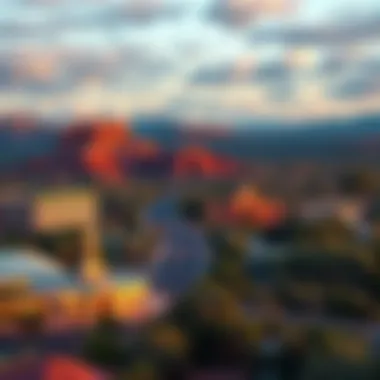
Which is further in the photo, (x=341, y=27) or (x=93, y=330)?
(x=341, y=27)

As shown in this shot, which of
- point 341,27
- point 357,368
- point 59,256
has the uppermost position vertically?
point 341,27

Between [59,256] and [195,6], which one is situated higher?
[195,6]

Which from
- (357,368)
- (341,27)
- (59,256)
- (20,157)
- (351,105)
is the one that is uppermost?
(341,27)

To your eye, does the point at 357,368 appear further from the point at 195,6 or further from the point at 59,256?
the point at 195,6

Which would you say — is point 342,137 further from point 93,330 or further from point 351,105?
point 93,330

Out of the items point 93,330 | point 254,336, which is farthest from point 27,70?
point 254,336

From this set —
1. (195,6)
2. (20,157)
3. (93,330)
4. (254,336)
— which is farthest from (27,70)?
(254,336)

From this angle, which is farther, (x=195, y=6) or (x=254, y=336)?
(x=195, y=6)

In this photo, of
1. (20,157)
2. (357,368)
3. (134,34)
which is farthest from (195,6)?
(357,368)
